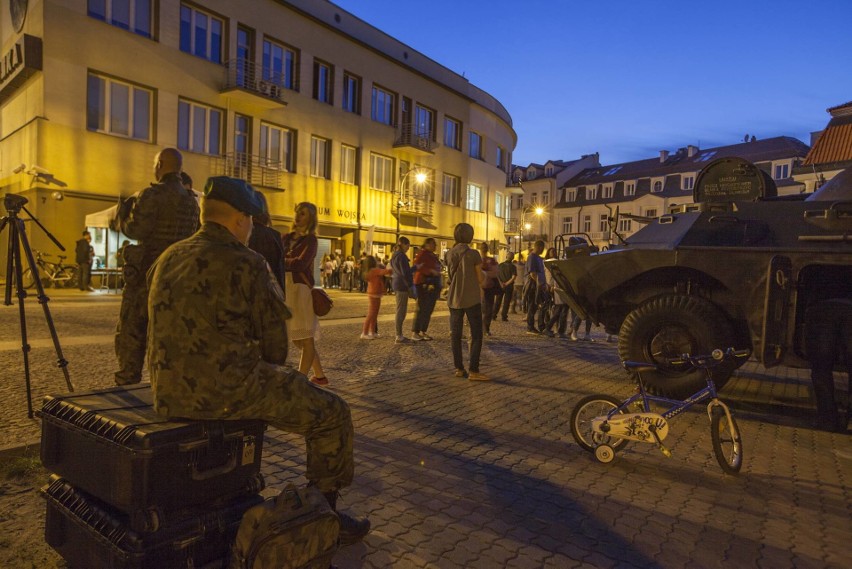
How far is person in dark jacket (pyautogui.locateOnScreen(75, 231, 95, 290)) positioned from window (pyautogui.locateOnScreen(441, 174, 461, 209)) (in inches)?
866

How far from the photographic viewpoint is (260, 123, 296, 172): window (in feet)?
86.3

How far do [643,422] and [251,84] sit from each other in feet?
78.6

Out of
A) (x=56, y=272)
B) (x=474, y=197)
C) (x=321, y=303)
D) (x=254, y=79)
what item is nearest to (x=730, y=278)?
(x=321, y=303)

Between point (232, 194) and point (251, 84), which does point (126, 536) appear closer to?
point (232, 194)

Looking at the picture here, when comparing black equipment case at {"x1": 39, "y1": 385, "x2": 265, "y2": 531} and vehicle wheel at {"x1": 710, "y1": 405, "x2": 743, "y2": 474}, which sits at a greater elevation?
black equipment case at {"x1": 39, "y1": 385, "x2": 265, "y2": 531}

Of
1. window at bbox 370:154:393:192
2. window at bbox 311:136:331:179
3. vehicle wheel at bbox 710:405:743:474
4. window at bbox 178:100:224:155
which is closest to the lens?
vehicle wheel at bbox 710:405:743:474

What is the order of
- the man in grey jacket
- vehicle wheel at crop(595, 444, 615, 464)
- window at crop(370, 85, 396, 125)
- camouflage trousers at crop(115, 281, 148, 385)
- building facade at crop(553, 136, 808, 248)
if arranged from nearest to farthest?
camouflage trousers at crop(115, 281, 148, 385) → vehicle wheel at crop(595, 444, 615, 464) → the man in grey jacket → window at crop(370, 85, 396, 125) → building facade at crop(553, 136, 808, 248)

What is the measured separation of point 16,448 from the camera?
407 centimetres

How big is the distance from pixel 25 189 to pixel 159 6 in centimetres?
765

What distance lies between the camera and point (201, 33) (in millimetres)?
23641

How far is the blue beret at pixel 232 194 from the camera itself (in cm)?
263

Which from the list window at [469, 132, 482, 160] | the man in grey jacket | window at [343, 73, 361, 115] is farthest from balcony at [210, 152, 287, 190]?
window at [469, 132, 482, 160]

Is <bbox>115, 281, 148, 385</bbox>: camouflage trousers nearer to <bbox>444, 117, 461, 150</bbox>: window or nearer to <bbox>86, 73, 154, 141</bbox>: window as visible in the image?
<bbox>86, 73, 154, 141</bbox>: window

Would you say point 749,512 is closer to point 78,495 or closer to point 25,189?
point 78,495
